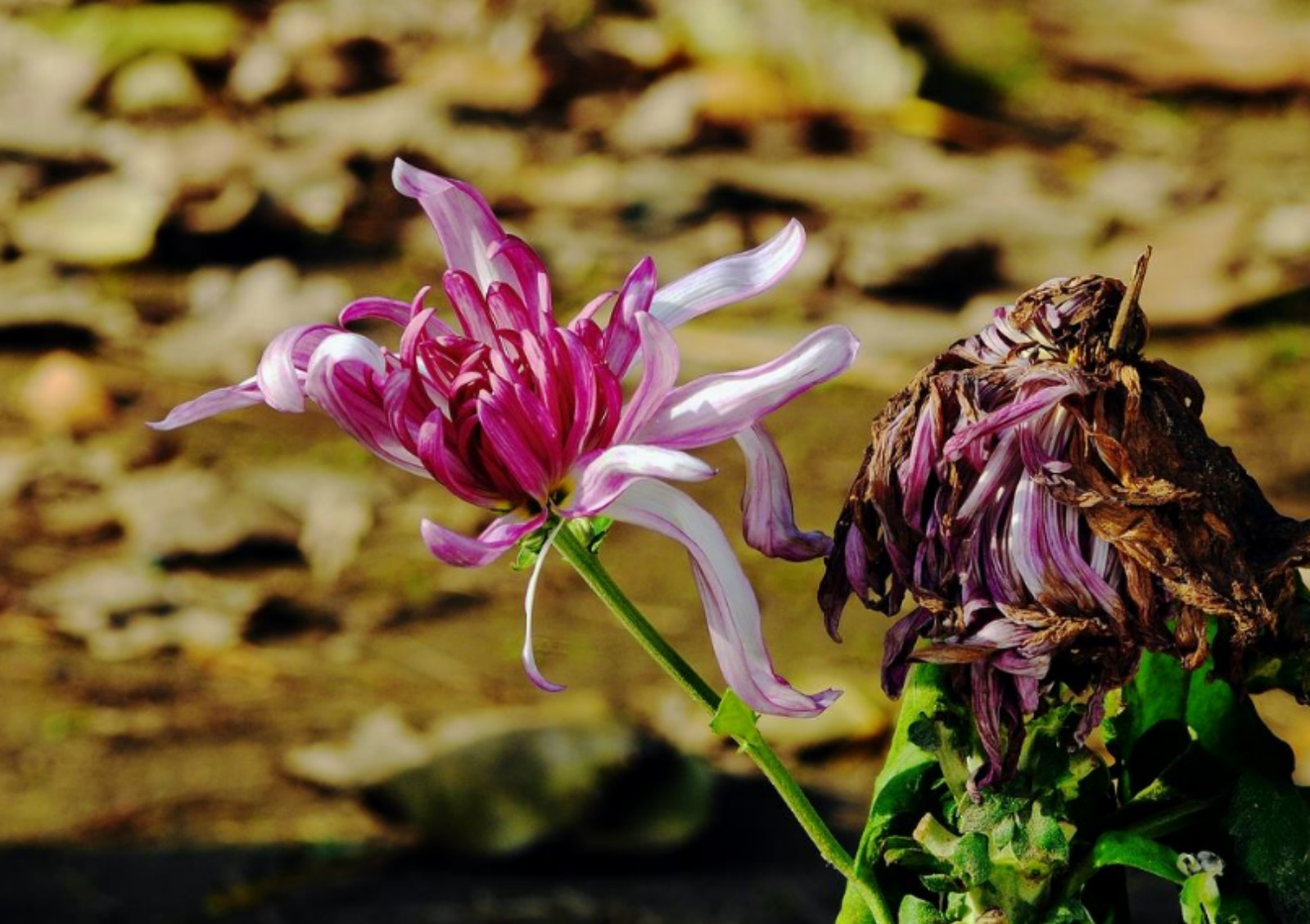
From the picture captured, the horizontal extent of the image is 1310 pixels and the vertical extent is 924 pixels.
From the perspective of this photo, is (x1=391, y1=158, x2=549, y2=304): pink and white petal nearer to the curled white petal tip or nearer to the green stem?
the curled white petal tip

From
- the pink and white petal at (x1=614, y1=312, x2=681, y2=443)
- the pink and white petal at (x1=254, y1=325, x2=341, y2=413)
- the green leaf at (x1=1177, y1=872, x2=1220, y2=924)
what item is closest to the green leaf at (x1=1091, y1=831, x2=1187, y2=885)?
the green leaf at (x1=1177, y1=872, x2=1220, y2=924)

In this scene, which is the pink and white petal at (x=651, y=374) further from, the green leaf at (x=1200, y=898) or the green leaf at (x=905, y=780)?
Answer: the green leaf at (x=1200, y=898)

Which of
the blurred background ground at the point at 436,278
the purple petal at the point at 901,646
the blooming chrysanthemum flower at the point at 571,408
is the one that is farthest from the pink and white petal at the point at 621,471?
the blurred background ground at the point at 436,278

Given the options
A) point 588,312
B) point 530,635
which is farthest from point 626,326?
point 530,635

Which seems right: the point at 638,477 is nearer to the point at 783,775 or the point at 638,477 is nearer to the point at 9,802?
the point at 783,775

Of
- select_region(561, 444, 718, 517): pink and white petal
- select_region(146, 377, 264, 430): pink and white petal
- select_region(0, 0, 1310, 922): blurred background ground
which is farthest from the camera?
select_region(0, 0, 1310, 922): blurred background ground

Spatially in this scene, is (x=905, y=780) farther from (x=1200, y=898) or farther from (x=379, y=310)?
(x=379, y=310)
